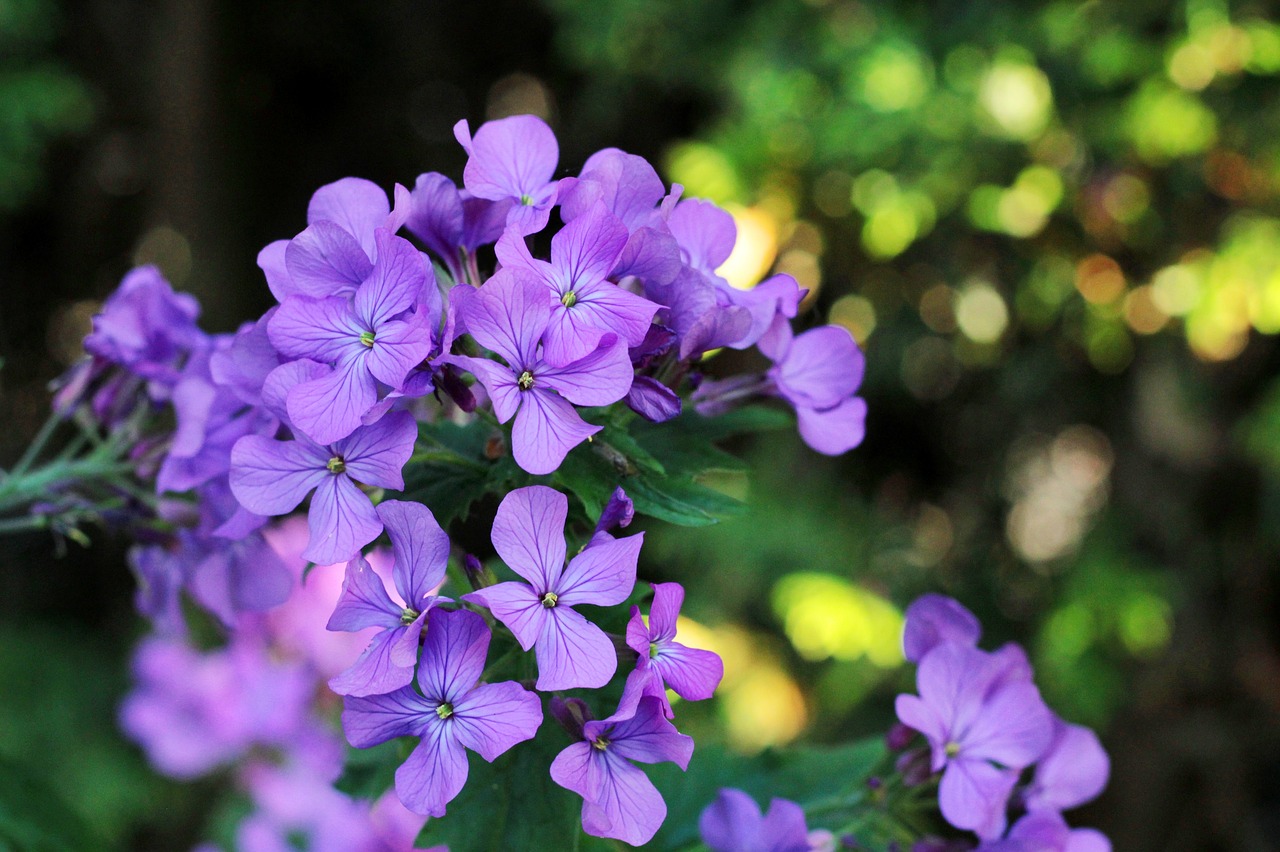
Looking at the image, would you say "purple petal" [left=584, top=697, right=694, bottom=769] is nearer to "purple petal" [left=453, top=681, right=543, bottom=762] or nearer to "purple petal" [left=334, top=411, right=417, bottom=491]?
"purple petal" [left=453, top=681, right=543, bottom=762]

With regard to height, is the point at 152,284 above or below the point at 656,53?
above

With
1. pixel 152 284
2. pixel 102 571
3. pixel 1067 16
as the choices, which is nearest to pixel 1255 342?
pixel 1067 16

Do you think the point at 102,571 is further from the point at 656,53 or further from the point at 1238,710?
the point at 1238,710

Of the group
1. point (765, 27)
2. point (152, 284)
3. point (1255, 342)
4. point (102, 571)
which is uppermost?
point (152, 284)

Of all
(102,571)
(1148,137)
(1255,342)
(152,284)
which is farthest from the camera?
(102,571)

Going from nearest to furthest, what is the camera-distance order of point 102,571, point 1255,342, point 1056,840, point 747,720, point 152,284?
point 1056,840, point 152,284, point 1255,342, point 747,720, point 102,571

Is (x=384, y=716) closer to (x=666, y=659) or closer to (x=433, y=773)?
(x=433, y=773)
